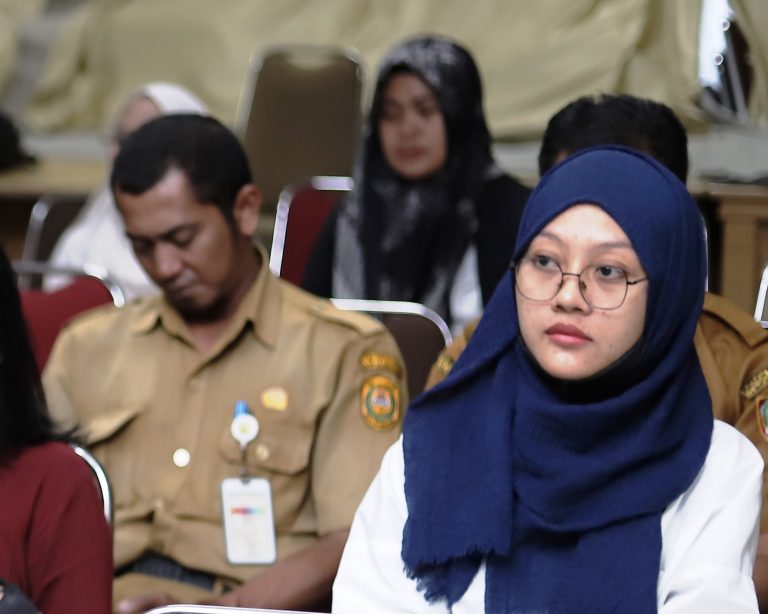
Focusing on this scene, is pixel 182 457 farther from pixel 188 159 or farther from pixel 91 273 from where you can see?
pixel 91 273

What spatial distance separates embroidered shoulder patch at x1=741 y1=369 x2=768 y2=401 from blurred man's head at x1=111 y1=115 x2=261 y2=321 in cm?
83

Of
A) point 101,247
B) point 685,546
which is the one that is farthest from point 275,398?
point 101,247

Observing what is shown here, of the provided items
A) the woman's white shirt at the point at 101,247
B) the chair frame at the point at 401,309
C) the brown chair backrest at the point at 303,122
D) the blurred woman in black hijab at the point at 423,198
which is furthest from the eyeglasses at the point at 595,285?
the brown chair backrest at the point at 303,122

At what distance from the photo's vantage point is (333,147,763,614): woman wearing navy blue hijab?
1766 mm

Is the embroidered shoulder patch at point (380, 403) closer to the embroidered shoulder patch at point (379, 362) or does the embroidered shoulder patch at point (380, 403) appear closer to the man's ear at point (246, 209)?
the embroidered shoulder patch at point (379, 362)

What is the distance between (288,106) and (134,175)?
2.16 metres

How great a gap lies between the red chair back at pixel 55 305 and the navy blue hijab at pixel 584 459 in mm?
1105

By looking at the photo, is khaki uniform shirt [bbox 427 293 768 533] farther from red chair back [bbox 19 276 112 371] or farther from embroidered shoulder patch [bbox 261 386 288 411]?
red chair back [bbox 19 276 112 371]

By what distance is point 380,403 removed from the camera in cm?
240

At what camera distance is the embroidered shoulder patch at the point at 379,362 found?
95.8 inches

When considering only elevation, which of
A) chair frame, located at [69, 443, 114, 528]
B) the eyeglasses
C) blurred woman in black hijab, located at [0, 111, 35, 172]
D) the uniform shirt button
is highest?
the eyeglasses

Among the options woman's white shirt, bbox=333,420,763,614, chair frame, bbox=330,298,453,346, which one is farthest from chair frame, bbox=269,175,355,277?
woman's white shirt, bbox=333,420,763,614

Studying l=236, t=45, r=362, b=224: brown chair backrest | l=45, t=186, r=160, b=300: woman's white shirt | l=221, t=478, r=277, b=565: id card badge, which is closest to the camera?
l=221, t=478, r=277, b=565: id card badge

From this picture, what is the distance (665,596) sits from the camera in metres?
1.74
